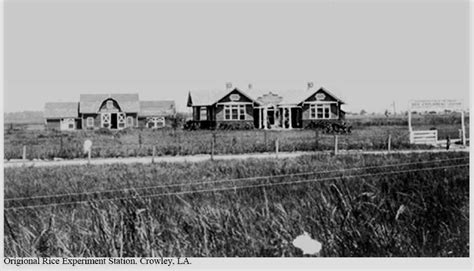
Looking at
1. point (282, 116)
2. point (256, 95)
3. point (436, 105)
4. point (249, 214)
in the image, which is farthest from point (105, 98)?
point (436, 105)

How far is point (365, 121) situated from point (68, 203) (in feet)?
17.3

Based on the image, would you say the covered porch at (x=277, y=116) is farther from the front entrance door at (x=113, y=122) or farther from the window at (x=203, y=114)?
the front entrance door at (x=113, y=122)

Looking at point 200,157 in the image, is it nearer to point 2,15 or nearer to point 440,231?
point 2,15

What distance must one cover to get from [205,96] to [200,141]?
53.6 inches

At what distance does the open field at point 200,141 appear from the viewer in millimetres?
8008

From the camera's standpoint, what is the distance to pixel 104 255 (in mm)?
4453

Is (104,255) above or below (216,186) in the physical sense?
below

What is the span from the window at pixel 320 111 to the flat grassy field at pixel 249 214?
168cm

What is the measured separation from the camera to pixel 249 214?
4812 millimetres

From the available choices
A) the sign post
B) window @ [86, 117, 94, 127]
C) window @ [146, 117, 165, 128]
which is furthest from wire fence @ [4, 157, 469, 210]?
window @ [86, 117, 94, 127]

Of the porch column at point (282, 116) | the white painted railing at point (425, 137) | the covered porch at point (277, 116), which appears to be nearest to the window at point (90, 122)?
the covered porch at point (277, 116)

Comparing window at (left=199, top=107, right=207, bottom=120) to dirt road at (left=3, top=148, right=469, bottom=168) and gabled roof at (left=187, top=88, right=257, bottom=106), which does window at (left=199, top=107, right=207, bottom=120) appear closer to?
gabled roof at (left=187, top=88, right=257, bottom=106)

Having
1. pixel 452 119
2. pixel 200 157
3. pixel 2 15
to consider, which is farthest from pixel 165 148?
pixel 452 119

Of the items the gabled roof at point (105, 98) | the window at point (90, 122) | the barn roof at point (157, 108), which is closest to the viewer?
the gabled roof at point (105, 98)
